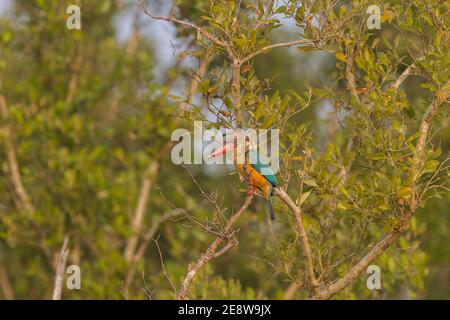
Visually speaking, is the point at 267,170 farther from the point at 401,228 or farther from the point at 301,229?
the point at 401,228

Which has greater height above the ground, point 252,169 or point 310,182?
point 252,169

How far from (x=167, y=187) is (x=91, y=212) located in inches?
93.9

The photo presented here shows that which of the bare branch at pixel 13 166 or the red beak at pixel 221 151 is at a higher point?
the bare branch at pixel 13 166

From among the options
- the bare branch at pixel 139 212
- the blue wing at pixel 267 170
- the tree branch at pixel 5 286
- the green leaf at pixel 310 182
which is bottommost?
the green leaf at pixel 310 182

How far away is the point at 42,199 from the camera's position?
40.8 ft

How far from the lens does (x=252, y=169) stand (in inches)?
254

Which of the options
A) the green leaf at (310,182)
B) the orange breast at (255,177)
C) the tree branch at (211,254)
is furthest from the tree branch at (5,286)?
the green leaf at (310,182)

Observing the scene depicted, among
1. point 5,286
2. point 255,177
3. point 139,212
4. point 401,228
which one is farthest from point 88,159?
point 401,228

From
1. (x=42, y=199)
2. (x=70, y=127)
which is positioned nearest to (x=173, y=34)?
(x=70, y=127)

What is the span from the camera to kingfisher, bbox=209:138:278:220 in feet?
19.8

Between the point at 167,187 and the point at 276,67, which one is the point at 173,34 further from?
the point at 276,67

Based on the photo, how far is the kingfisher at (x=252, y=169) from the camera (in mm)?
6023

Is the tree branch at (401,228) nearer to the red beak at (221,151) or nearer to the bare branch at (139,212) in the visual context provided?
the red beak at (221,151)
